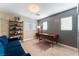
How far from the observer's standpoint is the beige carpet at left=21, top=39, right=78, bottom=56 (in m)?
1.66

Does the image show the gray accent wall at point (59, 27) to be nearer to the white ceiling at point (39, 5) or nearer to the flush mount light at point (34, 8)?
the white ceiling at point (39, 5)

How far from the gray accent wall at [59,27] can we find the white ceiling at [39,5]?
0.29ft

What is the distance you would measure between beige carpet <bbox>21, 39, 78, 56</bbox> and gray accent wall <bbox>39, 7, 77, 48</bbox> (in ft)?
0.47

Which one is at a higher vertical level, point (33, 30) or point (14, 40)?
point (33, 30)

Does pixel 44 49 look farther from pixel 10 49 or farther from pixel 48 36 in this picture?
pixel 10 49

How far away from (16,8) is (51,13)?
2.32 feet

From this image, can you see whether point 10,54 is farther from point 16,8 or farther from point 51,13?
point 51,13

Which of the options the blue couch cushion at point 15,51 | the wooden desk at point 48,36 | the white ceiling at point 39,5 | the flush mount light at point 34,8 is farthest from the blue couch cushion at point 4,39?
the flush mount light at point 34,8

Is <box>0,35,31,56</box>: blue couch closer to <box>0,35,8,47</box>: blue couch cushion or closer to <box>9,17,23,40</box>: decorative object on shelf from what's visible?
<box>0,35,8,47</box>: blue couch cushion

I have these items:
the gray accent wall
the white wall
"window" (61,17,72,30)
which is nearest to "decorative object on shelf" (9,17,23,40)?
the white wall

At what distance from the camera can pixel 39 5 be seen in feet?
5.47

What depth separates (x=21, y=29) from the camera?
73.5 inches

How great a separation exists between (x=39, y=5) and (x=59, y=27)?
23.2 inches

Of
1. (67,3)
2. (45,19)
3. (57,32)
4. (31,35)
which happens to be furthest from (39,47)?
(67,3)
